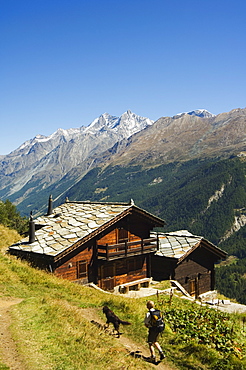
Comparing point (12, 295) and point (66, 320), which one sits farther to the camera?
point (12, 295)

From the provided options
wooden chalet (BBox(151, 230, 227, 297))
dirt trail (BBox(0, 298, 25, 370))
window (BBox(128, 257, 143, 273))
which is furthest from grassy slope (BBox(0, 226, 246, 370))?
wooden chalet (BBox(151, 230, 227, 297))

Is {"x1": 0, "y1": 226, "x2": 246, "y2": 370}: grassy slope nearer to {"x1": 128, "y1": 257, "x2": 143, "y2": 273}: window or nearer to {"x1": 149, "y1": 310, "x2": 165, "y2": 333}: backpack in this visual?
{"x1": 149, "y1": 310, "x2": 165, "y2": 333}: backpack

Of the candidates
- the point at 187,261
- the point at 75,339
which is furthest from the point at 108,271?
the point at 75,339

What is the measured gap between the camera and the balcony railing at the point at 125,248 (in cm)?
2723

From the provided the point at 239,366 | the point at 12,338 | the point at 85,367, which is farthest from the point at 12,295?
the point at 239,366

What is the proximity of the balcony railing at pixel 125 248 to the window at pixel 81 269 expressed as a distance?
1509mm

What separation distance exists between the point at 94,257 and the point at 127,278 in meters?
4.52

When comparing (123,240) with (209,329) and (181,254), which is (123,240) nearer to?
(181,254)

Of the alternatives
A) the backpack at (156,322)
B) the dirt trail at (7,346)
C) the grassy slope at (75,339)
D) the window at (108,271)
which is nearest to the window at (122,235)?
the window at (108,271)

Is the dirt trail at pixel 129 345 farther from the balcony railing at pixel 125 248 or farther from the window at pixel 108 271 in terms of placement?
the window at pixel 108 271

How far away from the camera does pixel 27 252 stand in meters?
25.2

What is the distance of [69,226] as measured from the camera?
27984 mm

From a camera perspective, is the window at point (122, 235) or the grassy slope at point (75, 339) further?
the window at point (122, 235)

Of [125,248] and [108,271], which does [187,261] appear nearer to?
[125,248]
